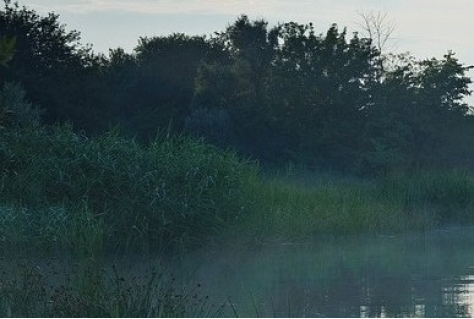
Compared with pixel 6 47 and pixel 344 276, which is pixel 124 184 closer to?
pixel 344 276

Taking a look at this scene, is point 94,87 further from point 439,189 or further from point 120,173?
point 120,173

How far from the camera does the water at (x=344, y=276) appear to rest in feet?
39.9

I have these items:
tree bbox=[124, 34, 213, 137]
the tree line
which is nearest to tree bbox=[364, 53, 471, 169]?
the tree line

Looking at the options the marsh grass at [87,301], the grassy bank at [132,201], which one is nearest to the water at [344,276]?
the grassy bank at [132,201]

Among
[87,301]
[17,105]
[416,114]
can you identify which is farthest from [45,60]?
[87,301]

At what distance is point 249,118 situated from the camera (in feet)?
132

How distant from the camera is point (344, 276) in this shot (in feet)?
51.8

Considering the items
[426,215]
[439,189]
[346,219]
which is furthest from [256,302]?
[439,189]

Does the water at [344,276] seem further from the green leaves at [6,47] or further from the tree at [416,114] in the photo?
the tree at [416,114]

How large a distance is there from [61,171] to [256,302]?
678 cm

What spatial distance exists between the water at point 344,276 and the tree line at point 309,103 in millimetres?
16911

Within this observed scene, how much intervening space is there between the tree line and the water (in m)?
16.9

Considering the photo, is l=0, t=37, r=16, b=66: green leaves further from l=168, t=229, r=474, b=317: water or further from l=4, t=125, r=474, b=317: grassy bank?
l=4, t=125, r=474, b=317: grassy bank

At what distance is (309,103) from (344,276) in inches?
1027
